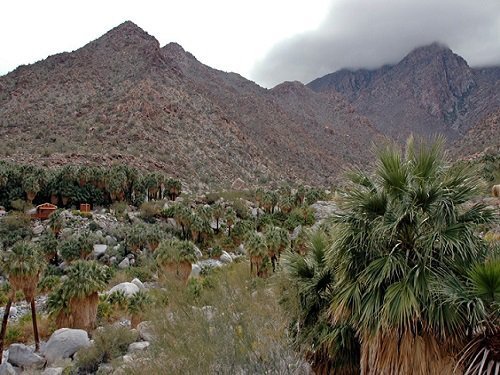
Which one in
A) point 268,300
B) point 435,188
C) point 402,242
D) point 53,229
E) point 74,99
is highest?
point 74,99

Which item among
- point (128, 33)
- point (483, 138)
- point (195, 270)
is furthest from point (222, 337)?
point (128, 33)

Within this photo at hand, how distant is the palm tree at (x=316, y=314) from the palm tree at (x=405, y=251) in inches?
39.4

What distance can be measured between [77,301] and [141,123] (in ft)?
217

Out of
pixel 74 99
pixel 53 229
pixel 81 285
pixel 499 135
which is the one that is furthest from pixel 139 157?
pixel 499 135

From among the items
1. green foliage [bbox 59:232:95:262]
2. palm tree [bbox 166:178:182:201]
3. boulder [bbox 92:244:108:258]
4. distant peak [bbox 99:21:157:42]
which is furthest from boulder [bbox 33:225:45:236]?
distant peak [bbox 99:21:157:42]

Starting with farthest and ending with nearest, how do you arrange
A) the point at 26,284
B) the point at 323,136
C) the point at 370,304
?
1. the point at 323,136
2. the point at 26,284
3. the point at 370,304

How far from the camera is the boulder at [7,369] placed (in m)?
17.1

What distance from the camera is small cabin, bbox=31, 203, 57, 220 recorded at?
50.9m

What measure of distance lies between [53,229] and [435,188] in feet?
146

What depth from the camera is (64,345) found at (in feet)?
61.6

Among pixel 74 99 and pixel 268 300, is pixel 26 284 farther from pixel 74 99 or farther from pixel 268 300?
pixel 74 99

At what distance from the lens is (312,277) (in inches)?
408

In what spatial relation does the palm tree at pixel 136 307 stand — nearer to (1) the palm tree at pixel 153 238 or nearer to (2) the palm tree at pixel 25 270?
(2) the palm tree at pixel 25 270

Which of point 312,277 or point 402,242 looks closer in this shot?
point 402,242
